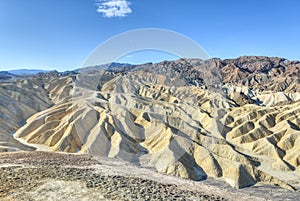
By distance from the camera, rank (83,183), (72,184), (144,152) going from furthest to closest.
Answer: (144,152) < (83,183) < (72,184)

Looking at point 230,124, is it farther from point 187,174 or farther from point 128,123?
point 187,174

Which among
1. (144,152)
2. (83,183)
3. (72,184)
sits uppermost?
(83,183)

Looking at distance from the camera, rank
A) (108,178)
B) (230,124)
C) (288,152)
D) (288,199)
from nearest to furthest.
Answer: (108,178)
(288,199)
(288,152)
(230,124)

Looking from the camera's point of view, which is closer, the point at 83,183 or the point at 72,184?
the point at 72,184

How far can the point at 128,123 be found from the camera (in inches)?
2955

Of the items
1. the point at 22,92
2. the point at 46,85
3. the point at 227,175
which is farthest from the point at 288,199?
the point at 46,85

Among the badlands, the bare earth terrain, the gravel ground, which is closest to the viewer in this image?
the gravel ground

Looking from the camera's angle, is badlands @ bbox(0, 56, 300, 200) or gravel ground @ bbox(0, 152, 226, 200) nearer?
gravel ground @ bbox(0, 152, 226, 200)

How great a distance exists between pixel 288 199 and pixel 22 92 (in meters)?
→ 104

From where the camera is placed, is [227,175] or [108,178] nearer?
[108,178]

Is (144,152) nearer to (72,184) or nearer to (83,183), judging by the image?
(83,183)

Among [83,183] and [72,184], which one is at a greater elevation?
[83,183]

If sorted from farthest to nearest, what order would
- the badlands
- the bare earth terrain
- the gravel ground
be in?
the badlands
the bare earth terrain
the gravel ground

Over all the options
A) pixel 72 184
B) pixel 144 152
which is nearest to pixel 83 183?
pixel 72 184
